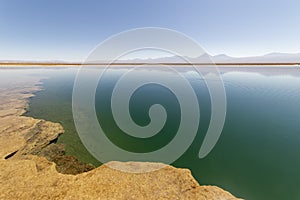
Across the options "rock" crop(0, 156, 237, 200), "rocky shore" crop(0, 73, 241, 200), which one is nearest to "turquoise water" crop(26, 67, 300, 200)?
"rocky shore" crop(0, 73, 241, 200)

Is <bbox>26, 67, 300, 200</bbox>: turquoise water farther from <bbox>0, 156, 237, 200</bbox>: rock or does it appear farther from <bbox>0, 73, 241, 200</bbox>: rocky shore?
<bbox>0, 156, 237, 200</bbox>: rock

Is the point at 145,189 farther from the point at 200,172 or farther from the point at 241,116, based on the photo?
the point at 241,116

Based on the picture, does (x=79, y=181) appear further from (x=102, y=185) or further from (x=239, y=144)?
(x=239, y=144)

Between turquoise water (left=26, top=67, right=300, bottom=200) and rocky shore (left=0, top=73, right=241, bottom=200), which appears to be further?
turquoise water (left=26, top=67, right=300, bottom=200)

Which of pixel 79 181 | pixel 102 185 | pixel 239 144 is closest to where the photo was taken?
pixel 102 185

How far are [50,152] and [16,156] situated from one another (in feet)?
6.33

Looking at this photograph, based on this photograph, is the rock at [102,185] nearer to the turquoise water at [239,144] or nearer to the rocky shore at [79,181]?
the rocky shore at [79,181]

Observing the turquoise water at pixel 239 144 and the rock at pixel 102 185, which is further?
the turquoise water at pixel 239 144

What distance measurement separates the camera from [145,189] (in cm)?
775

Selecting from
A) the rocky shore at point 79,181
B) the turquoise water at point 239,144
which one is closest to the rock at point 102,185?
the rocky shore at point 79,181

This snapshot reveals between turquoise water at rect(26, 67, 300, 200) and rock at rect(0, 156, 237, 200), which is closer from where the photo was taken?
rock at rect(0, 156, 237, 200)

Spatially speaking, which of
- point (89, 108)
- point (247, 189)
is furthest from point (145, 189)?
point (89, 108)

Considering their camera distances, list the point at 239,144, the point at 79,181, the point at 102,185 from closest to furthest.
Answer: the point at 102,185 → the point at 79,181 → the point at 239,144

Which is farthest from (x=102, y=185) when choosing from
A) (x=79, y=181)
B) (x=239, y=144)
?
(x=239, y=144)
